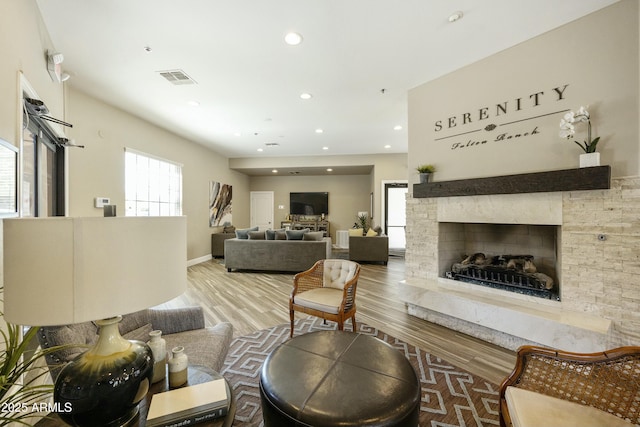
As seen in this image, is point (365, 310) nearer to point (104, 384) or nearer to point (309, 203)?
point (104, 384)

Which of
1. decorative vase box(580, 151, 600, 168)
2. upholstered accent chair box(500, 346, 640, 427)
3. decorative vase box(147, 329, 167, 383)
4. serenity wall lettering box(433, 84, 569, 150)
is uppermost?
serenity wall lettering box(433, 84, 569, 150)

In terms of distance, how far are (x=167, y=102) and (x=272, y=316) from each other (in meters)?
3.63

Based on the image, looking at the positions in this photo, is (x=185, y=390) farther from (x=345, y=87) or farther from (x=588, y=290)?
(x=345, y=87)

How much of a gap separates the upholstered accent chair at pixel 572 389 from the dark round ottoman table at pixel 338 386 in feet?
1.55

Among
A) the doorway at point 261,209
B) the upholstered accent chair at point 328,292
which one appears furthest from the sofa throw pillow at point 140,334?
the doorway at point 261,209

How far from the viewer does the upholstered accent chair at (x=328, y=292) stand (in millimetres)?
2557

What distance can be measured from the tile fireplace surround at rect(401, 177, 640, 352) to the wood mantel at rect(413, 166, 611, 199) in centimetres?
10

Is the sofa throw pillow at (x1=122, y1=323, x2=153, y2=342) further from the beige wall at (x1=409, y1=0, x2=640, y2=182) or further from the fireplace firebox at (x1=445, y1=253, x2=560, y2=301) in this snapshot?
the beige wall at (x1=409, y1=0, x2=640, y2=182)

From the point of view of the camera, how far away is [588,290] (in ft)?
7.46

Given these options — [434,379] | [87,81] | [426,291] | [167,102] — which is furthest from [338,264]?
[87,81]

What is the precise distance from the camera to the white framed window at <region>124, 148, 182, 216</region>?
16.0 ft

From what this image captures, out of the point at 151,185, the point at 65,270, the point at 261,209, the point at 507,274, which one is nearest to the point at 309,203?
the point at 261,209

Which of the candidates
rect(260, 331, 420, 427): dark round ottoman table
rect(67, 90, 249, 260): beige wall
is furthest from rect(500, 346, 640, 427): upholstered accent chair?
rect(67, 90, 249, 260): beige wall

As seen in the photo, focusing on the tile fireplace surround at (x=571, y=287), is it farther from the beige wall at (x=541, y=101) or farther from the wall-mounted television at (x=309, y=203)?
the wall-mounted television at (x=309, y=203)
